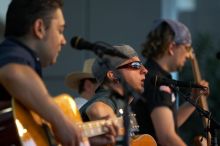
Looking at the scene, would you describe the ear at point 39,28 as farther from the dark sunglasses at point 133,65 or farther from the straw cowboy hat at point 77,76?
the straw cowboy hat at point 77,76

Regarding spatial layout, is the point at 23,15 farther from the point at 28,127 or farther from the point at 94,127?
the point at 94,127

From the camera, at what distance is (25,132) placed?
12.0 ft

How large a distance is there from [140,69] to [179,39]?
145 cm

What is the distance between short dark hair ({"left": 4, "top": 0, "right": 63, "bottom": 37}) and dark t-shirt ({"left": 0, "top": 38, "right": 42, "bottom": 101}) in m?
0.06

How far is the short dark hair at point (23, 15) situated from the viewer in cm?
375

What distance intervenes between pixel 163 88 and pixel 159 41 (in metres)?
0.56

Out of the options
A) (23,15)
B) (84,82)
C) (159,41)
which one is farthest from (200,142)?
(23,15)

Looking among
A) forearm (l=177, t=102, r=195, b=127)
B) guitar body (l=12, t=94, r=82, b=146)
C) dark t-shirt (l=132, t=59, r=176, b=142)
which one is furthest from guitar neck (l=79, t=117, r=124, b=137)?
forearm (l=177, t=102, r=195, b=127)

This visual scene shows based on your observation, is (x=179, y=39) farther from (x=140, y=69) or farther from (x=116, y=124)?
(x=116, y=124)

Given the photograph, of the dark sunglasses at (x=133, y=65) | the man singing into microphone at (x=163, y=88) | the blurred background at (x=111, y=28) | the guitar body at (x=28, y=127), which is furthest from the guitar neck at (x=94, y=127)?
the blurred background at (x=111, y=28)

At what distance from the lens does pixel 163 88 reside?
599cm

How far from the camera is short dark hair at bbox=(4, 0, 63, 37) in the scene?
3752 mm

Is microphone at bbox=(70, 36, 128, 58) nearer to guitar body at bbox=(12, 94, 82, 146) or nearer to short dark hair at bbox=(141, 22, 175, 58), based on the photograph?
guitar body at bbox=(12, 94, 82, 146)

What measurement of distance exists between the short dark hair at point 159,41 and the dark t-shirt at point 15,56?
2.61m
